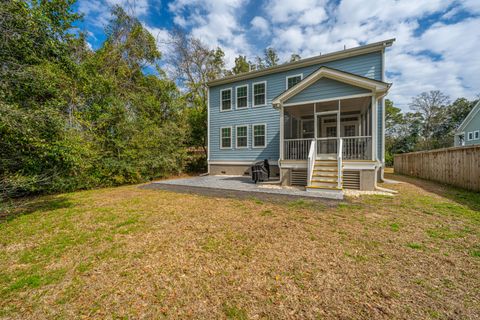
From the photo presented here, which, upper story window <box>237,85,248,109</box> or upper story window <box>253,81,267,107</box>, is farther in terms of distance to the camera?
upper story window <box>237,85,248,109</box>

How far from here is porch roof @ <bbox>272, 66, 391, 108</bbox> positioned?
687cm

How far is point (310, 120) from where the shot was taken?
36.2ft

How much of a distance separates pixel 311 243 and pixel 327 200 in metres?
3.07

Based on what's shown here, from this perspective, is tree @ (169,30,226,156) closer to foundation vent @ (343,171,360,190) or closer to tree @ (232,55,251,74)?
tree @ (232,55,251,74)

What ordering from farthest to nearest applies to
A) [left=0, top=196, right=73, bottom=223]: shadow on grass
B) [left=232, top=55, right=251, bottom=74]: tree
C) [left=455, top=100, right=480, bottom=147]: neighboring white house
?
→ [left=232, top=55, right=251, bottom=74]: tree → [left=455, top=100, right=480, bottom=147]: neighboring white house → [left=0, top=196, right=73, bottom=223]: shadow on grass

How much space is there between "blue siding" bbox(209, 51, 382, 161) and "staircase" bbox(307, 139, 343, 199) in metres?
3.72

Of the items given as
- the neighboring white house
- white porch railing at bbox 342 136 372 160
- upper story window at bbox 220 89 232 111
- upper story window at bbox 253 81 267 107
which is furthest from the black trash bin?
the neighboring white house

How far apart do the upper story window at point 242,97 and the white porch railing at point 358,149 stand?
683cm

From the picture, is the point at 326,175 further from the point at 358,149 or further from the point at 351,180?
the point at 358,149

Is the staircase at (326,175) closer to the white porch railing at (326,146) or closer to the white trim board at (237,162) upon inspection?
the white porch railing at (326,146)

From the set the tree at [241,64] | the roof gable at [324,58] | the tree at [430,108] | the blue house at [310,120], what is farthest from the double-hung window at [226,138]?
the tree at [430,108]

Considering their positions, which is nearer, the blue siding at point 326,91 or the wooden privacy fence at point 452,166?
the wooden privacy fence at point 452,166

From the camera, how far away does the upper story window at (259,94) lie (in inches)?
475

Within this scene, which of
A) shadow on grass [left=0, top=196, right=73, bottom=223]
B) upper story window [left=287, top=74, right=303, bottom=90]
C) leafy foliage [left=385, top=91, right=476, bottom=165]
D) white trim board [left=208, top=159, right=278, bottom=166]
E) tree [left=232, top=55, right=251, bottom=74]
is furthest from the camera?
leafy foliage [left=385, top=91, right=476, bottom=165]
